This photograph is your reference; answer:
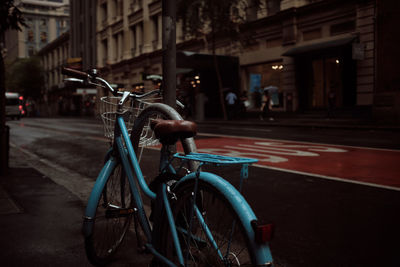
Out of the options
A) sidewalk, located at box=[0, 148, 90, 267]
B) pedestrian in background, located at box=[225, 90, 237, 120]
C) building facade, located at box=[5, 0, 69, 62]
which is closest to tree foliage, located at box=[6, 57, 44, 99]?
building facade, located at box=[5, 0, 69, 62]

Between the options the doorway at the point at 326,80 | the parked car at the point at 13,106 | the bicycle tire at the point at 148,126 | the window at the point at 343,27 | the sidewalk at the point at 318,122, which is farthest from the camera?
the parked car at the point at 13,106

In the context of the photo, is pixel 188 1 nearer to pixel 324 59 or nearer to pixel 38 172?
pixel 324 59

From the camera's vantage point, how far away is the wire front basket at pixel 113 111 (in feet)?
9.85

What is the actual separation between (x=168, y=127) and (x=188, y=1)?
22113mm

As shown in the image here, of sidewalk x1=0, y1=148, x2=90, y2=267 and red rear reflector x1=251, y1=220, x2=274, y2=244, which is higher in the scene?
red rear reflector x1=251, y1=220, x2=274, y2=244

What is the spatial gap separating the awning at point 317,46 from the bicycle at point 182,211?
19.9 meters

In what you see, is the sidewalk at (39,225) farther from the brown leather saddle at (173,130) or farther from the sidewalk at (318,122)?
the sidewalk at (318,122)

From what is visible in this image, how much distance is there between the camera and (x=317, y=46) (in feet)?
72.5

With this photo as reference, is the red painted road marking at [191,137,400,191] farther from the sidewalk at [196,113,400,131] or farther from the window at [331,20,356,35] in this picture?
the window at [331,20,356,35]

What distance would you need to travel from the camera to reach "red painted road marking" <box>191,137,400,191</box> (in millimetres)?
6355

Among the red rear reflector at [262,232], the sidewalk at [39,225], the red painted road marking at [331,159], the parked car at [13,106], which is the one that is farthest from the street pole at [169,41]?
the parked car at [13,106]

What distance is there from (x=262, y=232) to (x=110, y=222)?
5.85 ft

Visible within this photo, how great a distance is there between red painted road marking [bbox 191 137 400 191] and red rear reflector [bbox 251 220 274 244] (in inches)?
176

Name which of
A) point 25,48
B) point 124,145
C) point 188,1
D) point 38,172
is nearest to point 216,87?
point 188,1
